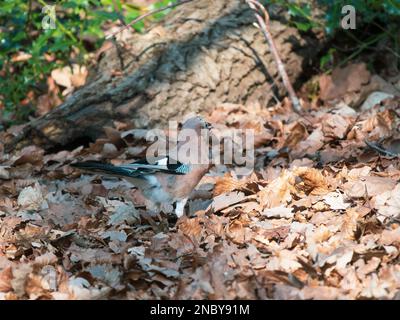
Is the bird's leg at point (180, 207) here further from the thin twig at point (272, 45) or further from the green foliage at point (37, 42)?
the green foliage at point (37, 42)

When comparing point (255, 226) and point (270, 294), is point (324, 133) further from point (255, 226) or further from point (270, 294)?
point (270, 294)

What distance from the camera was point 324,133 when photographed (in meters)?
5.91

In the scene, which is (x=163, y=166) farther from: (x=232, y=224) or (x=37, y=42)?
(x=37, y=42)

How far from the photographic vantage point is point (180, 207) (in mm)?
5039

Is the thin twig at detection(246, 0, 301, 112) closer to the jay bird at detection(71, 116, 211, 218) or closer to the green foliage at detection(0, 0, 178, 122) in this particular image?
the green foliage at detection(0, 0, 178, 122)

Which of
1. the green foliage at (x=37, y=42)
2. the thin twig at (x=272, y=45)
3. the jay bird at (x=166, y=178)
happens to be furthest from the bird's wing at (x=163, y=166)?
the green foliage at (x=37, y=42)

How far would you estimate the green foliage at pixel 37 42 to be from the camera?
7.36 meters

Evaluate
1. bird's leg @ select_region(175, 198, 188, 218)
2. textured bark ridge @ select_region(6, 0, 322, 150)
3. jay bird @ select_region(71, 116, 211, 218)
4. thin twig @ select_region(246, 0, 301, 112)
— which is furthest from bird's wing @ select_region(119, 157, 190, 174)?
thin twig @ select_region(246, 0, 301, 112)

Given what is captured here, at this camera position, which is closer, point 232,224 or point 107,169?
point 232,224

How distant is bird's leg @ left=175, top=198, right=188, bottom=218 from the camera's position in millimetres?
5012

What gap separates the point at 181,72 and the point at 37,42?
175 cm

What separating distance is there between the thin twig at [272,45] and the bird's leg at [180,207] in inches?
92.5

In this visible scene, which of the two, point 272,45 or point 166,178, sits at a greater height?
point 272,45

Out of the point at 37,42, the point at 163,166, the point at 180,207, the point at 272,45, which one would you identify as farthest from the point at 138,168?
the point at 37,42
